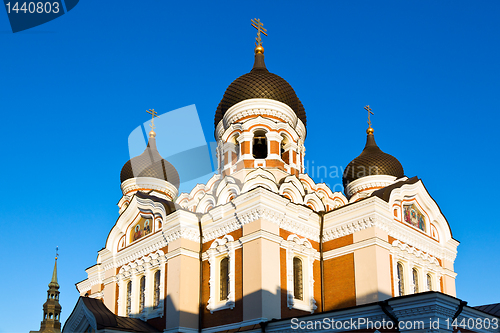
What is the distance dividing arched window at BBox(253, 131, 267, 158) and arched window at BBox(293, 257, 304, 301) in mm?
4074

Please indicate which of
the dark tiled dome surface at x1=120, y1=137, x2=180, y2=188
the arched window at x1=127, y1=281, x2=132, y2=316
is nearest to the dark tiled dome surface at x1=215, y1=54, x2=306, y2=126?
the dark tiled dome surface at x1=120, y1=137, x2=180, y2=188

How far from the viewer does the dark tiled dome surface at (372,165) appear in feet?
62.3

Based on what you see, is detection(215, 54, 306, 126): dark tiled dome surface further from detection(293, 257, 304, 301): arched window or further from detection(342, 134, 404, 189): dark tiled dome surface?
detection(293, 257, 304, 301): arched window

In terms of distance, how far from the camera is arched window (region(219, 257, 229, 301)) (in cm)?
1301

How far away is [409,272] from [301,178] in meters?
4.48

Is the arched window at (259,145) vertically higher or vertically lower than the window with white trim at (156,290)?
higher

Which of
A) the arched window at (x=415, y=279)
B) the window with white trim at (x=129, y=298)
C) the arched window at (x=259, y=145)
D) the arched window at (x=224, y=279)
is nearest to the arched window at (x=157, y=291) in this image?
the window with white trim at (x=129, y=298)

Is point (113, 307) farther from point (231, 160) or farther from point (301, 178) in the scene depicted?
point (301, 178)

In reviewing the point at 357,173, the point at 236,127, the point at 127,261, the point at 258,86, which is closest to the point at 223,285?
the point at 127,261

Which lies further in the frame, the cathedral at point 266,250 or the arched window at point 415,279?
the arched window at point 415,279

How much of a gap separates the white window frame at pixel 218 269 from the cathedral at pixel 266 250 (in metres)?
0.03

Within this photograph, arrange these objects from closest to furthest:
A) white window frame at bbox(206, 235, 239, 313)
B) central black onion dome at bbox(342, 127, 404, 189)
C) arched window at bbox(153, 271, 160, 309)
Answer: white window frame at bbox(206, 235, 239, 313), arched window at bbox(153, 271, 160, 309), central black onion dome at bbox(342, 127, 404, 189)

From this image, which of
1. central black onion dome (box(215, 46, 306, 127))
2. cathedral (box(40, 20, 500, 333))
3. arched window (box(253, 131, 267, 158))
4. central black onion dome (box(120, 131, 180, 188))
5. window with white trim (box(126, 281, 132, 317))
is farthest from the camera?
central black onion dome (box(120, 131, 180, 188))

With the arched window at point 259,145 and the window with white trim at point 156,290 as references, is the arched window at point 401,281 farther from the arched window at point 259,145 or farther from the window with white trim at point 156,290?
the window with white trim at point 156,290
